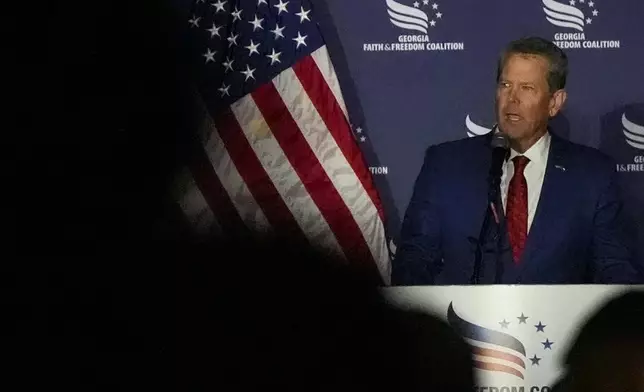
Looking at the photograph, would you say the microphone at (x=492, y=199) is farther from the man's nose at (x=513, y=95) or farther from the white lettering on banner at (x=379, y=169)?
the white lettering on banner at (x=379, y=169)

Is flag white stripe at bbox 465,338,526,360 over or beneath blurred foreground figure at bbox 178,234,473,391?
beneath

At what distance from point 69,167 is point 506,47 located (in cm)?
88

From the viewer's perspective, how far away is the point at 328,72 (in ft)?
5.42

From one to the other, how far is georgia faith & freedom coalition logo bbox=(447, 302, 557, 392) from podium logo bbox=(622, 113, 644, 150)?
40cm

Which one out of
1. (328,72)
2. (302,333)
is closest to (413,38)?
(328,72)

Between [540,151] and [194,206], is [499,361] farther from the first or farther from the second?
[194,206]

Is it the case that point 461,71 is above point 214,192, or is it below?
above

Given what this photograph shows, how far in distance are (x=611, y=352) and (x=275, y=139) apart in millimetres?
752

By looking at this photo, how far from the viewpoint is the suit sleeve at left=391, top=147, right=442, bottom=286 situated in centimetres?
162

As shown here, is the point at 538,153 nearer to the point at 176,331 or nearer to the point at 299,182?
the point at 299,182

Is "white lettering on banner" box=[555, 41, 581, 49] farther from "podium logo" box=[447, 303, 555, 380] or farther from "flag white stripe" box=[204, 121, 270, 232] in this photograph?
"flag white stripe" box=[204, 121, 270, 232]

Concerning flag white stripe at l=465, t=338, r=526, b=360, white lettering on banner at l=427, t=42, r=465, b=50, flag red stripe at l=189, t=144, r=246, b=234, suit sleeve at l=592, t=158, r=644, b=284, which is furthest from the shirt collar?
flag red stripe at l=189, t=144, r=246, b=234

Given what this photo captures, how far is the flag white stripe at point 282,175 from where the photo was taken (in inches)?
63.9

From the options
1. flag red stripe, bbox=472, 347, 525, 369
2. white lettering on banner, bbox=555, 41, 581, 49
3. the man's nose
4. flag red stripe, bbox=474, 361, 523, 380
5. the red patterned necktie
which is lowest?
flag red stripe, bbox=474, 361, 523, 380
